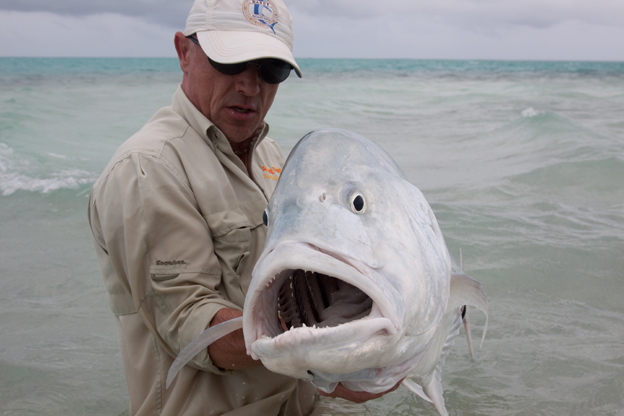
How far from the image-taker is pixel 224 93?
7.58 ft

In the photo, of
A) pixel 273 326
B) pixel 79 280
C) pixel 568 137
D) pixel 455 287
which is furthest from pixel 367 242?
pixel 568 137

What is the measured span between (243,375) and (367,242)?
1045 millimetres

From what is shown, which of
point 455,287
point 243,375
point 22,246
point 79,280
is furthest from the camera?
point 22,246

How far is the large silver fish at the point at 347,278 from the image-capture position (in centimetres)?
124

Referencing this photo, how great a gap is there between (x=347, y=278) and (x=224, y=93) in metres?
1.31

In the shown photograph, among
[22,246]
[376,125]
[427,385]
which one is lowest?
[376,125]

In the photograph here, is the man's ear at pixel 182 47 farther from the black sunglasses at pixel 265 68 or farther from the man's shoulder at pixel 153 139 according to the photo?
the man's shoulder at pixel 153 139

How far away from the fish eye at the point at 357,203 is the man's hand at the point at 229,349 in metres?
0.56

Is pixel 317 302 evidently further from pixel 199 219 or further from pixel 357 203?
pixel 199 219

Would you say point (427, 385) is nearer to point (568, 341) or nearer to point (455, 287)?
point (455, 287)

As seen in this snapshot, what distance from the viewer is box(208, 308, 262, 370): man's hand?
1808 millimetres

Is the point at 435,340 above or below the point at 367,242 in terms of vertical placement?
below

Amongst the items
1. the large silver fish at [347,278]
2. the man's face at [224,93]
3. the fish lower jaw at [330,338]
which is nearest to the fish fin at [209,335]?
the large silver fish at [347,278]

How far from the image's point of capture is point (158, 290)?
1.91m
